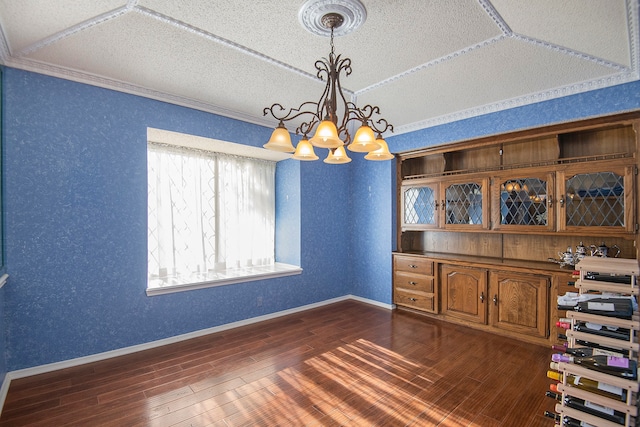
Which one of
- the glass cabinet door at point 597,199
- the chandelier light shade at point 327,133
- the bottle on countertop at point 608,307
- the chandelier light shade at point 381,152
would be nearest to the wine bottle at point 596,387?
the bottle on countertop at point 608,307

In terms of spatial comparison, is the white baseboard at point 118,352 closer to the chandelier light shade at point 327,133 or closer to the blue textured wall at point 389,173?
the blue textured wall at point 389,173

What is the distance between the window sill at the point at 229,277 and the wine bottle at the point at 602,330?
10.5 feet

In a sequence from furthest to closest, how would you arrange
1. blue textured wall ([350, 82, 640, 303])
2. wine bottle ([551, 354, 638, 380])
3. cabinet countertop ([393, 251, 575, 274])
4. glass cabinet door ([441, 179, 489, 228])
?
glass cabinet door ([441, 179, 489, 228]) → cabinet countertop ([393, 251, 575, 274]) → blue textured wall ([350, 82, 640, 303]) → wine bottle ([551, 354, 638, 380])

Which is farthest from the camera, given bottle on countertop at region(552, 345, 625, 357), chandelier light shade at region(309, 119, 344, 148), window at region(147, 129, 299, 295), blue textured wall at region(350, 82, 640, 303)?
window at region(147, 129, 299, 295)

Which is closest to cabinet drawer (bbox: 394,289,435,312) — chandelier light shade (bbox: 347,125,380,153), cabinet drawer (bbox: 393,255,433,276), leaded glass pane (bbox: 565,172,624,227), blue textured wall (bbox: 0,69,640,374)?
cabinet drawer (bbox: 393,255,433,276)

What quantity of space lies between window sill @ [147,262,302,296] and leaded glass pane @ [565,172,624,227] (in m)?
3.26

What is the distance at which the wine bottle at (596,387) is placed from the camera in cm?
137

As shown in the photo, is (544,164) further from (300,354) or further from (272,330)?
(272,330)

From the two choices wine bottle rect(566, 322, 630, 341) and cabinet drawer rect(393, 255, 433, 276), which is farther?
cabinet drawer rect(393, 255, 433, 276)

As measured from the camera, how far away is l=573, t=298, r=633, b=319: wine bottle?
140 centimetres

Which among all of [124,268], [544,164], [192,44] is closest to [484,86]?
[544,164]

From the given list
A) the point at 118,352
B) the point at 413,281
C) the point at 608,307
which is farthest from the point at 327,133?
the point at 413,281

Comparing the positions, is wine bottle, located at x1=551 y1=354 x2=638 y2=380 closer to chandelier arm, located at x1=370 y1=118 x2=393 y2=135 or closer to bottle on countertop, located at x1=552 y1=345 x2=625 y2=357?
bottle on countertop, located at x1=552 y1=345 x2=625 y2=357

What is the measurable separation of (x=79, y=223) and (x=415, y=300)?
3.98m
